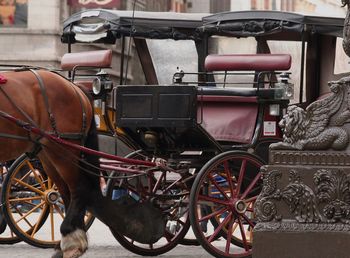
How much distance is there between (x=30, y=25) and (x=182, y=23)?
20810 millimetres

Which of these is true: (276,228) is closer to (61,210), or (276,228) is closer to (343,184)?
Result: (343,184)

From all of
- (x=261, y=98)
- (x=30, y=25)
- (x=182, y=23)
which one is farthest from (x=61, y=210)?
(x=30, y=25)

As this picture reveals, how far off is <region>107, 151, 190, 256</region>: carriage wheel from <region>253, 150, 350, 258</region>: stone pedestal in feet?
10.6

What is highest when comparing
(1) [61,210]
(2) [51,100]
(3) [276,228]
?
(2) [51,100]

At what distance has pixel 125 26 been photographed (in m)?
13.3

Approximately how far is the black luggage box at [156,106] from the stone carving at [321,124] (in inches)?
111

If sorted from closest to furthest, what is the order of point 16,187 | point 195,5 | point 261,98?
point 261,98, point 16,187, point 195,5

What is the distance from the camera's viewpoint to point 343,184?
671 cm

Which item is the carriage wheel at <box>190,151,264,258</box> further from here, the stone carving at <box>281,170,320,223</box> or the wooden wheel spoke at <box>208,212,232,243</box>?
the stone carving at <box>281,170,320,223</box>

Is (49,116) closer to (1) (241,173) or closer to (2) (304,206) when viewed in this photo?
(1) (241,173)

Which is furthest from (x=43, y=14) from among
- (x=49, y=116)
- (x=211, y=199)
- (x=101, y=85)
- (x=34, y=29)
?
(x=49, y=116)

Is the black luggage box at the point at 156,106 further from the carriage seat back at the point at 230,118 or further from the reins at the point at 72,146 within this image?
the carriage seat back at the point at 230,118

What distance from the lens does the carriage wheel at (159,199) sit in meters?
10.1

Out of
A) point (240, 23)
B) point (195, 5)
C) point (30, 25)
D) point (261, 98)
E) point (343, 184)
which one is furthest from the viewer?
point (195, 5)
